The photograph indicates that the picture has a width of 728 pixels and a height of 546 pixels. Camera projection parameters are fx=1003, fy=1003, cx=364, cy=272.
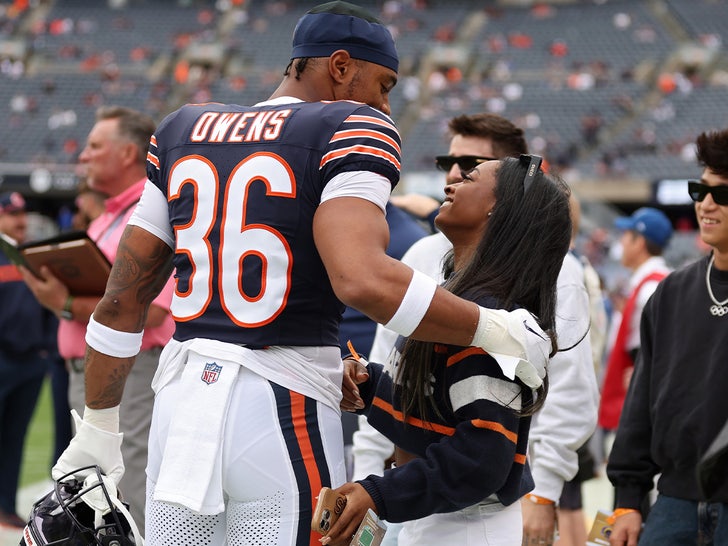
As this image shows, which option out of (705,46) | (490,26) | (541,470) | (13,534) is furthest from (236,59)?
(541,470)

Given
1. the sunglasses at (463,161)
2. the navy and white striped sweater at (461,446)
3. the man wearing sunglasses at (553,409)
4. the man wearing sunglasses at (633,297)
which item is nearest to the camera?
the navy and white striped sweater at (461,446)

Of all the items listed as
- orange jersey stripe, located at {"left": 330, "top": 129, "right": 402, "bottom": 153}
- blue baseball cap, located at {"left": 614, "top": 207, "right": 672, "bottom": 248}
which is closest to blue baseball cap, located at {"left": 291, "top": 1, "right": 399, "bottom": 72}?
orange jersey stripe, located at {"left": 330, "top": 129, "right": 402, "bottom": 153}

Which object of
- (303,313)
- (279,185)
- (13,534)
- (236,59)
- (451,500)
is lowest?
(236,59)

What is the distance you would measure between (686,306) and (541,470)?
688mm

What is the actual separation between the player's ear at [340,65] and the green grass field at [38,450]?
599cm

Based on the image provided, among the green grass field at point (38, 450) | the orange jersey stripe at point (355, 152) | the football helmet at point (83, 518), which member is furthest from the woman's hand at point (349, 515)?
the green grass field at point (38, 450)

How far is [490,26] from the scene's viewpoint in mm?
34750

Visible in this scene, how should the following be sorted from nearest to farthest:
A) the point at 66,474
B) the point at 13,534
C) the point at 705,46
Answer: the point at 66,474
the point at 13,534
the point at 705,46

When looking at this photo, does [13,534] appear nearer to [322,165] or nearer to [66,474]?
[66,474]

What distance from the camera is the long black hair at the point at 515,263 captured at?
227cm

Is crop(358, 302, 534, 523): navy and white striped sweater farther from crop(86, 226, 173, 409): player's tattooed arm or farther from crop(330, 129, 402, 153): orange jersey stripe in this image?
crop(86, 226, 173, 409): player's tattooed arm

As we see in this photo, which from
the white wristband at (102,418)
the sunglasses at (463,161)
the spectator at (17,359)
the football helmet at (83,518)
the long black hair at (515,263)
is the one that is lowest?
the spectator at (17,359)

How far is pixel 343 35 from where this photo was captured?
2.32m

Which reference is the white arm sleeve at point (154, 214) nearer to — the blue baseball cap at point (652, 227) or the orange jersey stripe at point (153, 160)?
the orange jersey stripe at point (153, 160)
